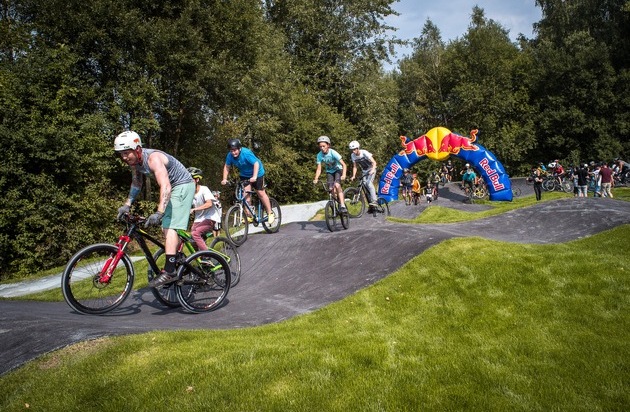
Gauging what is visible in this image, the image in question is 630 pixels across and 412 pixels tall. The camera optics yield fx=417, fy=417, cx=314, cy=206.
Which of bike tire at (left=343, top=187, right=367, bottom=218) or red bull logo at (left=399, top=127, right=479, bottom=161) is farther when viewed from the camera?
red bull logo at (left=399, top=127, right=479, bottom=161)

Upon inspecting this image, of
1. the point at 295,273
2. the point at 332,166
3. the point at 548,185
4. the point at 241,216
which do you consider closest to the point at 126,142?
the point at 295,273

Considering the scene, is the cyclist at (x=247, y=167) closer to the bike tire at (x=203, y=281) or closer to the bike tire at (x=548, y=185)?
the bike tire at (x=203, y=281)

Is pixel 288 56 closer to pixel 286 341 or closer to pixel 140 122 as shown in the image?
pixel 140 122

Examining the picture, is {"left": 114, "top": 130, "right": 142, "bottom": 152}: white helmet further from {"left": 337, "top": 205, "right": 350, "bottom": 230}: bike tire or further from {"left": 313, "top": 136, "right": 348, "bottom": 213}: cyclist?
{"left": 337, "top": 205, "right": 350, "bottom": 230}: bike tire

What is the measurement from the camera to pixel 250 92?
25.9 meters

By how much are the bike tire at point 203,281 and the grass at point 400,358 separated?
51.9 inches

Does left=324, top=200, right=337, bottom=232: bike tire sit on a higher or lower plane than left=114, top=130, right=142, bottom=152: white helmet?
lower

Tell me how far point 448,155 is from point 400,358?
23.0m

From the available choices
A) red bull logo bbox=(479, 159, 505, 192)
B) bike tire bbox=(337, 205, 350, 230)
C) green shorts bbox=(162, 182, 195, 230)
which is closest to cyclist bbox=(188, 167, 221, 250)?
green shorts bbox=(162, 182, 195, 230)

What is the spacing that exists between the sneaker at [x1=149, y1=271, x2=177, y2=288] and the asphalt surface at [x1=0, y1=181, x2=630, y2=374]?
0.53 metres

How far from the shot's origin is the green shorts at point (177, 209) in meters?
5.91

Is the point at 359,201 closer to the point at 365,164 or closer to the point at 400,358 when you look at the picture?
the point at 365,164

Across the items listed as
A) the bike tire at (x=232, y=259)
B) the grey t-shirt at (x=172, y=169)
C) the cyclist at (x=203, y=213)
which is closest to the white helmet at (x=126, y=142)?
the grey t-shirt at (x=172, y=169)

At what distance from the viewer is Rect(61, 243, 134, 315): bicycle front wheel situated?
5406mm
